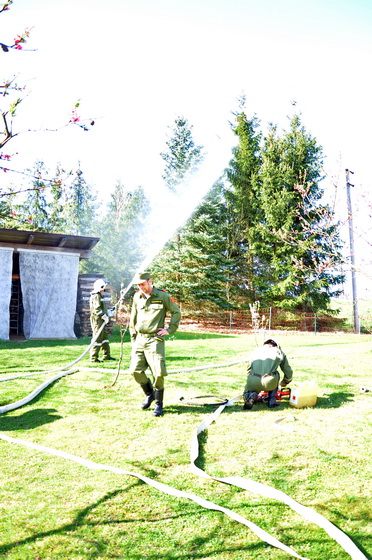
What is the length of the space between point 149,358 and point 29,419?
5.69ft

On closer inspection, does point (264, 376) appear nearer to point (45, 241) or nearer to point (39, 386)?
point (39, 386)

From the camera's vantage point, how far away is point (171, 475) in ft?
13.1

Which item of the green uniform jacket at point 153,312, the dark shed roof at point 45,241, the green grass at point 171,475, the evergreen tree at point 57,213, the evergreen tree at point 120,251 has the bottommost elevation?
the green grass at point 171,475

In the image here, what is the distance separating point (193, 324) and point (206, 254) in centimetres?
466

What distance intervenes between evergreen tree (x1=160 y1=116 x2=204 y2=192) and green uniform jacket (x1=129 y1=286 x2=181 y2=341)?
24.1 metres

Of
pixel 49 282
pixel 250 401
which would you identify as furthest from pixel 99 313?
pixel 49 282

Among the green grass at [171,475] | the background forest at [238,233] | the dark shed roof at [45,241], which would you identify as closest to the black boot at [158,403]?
the green grass at [171,475]

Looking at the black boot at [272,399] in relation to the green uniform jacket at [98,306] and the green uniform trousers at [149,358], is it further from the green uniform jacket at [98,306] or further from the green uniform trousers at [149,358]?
the green uniform jacket at [98,306]

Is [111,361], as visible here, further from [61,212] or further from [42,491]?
[61,212]

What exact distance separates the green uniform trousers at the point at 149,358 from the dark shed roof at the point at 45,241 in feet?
36.3

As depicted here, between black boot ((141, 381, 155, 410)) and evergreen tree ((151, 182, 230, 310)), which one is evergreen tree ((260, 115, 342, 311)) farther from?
black boot ((141, 381, 155, 410))

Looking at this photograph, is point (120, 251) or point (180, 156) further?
point (120, 251)

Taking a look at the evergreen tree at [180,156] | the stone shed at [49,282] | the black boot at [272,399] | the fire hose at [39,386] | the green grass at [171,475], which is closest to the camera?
the green grass at [171,475]

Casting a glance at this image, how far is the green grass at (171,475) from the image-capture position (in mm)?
2918
